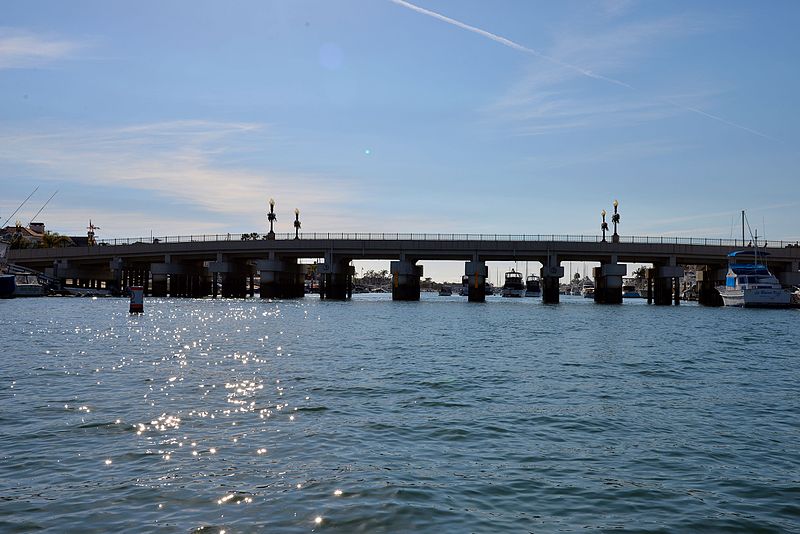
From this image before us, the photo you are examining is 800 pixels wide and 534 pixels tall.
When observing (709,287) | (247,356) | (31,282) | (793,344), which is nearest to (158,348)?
(247,356)

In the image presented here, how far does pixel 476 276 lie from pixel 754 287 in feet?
139

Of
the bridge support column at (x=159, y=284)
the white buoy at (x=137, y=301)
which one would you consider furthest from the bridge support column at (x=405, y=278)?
the white buoy at (x=137, y=301)

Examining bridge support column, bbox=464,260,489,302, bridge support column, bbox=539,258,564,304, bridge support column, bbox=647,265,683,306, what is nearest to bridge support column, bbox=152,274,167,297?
bridge support column, bbox=464,260,489,302

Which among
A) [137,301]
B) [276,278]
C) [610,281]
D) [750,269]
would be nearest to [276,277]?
[276,278]

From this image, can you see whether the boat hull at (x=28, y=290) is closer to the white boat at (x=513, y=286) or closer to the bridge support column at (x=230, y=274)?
the bridge support column at (x=230, y=274)

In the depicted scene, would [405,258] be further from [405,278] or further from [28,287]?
[28,287]

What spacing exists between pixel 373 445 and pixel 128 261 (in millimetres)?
133954

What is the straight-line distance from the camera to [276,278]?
115688 mm

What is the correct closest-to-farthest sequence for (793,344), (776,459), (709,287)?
1. (776,459)
2. (793,344)
3. (709,287)

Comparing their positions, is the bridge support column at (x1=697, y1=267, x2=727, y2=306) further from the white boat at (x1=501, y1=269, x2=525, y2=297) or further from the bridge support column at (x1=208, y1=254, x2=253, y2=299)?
the bridge support column at (x1=208, y1=254, x2=253, y2=299)

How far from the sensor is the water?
9477 mm

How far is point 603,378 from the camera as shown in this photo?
938 inches

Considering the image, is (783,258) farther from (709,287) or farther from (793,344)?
(793,344)

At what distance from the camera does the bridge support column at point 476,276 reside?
10831cm
